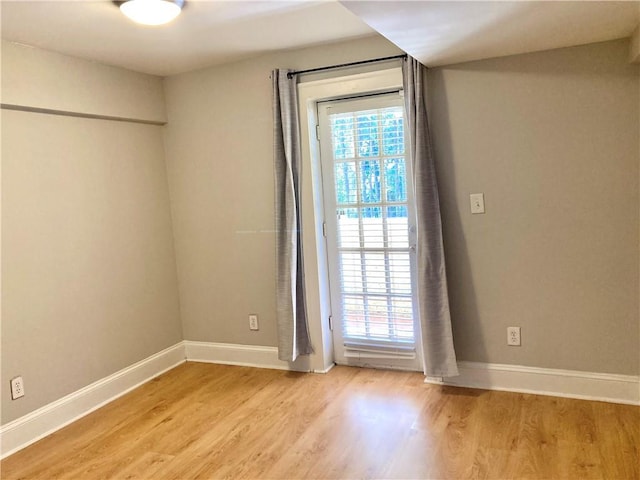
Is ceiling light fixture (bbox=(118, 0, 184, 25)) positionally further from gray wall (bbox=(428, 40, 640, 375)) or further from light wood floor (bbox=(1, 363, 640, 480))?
light wood floor (bbox=(1, 363, 640, 480))

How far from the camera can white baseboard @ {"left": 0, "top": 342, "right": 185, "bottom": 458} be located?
9.58ft

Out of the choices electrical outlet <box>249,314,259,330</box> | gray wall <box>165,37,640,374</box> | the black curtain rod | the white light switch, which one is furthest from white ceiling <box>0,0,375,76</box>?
electrical outlet <box>249,314,259,330</box>

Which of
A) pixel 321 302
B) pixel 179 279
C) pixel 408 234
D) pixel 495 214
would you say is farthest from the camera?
pixel 179 279

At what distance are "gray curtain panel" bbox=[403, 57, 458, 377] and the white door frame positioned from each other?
361 millimetres

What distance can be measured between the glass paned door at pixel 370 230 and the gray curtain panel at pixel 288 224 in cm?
22

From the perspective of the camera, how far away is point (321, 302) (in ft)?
12.1

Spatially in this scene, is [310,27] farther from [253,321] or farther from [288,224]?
[253,321]

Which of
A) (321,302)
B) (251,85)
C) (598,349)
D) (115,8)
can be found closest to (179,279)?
(321,302)

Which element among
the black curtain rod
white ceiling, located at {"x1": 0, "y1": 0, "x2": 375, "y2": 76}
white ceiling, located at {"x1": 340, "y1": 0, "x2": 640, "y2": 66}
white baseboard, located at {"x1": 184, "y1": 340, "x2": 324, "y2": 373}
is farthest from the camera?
white baseboard, located at {"x1": 184, "y1": 340, "x2": 324, "y2": 373}

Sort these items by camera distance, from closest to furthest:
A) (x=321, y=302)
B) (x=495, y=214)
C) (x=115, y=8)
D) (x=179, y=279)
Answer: (x=115, y=8), (x=495, y=214), (x=321, y=302), (x=179, y=279)

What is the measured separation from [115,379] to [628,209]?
134 inches

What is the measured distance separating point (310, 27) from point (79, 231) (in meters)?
1.96

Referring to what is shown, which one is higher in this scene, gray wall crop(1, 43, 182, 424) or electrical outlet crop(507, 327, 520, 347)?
gray wall crop(1, 43, 182, 424)

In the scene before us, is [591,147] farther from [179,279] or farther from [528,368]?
[179,279]
